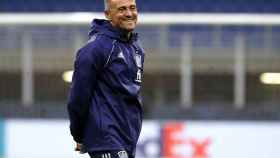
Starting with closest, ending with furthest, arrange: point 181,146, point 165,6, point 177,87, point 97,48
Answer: point 97,48
point 181,146
point 177,87
point 165,6

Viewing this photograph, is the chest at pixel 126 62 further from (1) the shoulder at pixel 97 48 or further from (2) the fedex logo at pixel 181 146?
(2) the fedex logo at pixel 181 146

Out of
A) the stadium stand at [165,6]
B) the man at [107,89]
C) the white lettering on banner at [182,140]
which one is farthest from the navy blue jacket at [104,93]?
the stadium stand at [165,6]

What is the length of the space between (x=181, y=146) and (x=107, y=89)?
6122 mm

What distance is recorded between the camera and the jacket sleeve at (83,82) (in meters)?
3.31

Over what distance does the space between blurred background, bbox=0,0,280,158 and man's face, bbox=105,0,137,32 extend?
5975 mm

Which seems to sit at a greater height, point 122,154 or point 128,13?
point 128,13

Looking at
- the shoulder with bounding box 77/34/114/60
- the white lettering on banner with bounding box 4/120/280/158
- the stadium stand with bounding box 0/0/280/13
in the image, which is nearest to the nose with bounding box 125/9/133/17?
the shoulder with bounding box 77/34/114/60

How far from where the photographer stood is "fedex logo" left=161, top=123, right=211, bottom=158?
9367mm

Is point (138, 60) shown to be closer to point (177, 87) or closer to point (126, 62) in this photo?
point (126, 62)

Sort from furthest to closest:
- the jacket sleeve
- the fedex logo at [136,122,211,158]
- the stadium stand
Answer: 1. the stadium stand
2. the fedex logo at [136,122,211,158]
3. the jacket sleeve

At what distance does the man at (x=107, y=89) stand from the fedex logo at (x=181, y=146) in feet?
19.7

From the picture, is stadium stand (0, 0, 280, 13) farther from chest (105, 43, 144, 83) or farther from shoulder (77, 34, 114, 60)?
shoulder (77, 34, 114, 60)

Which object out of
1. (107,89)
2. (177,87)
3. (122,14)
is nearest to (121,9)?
(122,14)

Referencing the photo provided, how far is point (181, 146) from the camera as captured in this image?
9.42 m
